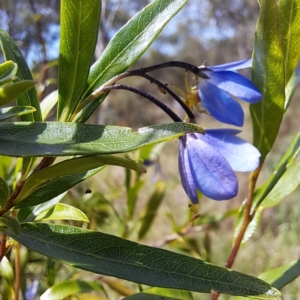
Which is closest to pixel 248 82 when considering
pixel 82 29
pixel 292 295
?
pixel 82 29

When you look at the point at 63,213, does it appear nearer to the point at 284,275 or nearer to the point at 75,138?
the point at 75,138

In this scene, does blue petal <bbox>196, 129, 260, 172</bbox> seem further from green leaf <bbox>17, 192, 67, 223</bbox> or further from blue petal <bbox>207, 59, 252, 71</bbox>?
green leaf <bbox>17, 192, 67, 223</bbox>

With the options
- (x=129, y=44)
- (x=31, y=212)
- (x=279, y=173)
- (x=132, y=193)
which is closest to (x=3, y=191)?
(x=31, y=212)

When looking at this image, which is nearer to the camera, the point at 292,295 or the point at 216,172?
the point at 216,172

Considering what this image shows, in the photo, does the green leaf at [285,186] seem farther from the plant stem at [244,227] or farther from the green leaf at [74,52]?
the green leaf at [74,52]

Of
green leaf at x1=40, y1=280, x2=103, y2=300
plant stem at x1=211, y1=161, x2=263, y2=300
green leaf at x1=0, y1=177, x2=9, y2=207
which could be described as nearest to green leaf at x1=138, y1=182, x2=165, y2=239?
green leaf at x1=40, y1=280, x2=103, y2=300

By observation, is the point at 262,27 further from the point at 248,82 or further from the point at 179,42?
the point at 179,42
